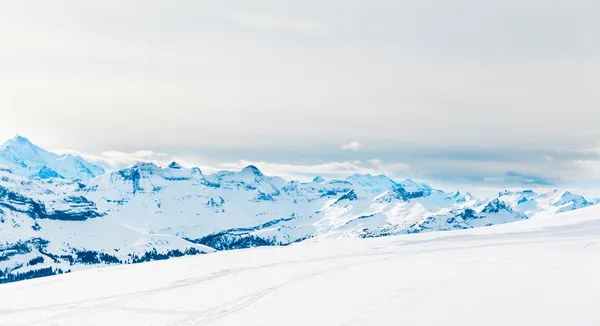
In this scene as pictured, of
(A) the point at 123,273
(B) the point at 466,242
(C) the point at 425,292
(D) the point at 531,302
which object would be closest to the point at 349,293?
(C) the point at 425,292

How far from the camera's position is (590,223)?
196 ft

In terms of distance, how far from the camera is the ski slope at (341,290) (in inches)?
984

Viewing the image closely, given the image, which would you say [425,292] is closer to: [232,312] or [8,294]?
[232,312]

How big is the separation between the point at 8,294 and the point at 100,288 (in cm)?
621

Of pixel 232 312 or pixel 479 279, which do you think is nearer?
pixel 232 312

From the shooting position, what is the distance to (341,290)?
31.2m

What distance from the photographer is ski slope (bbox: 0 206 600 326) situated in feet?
82.0

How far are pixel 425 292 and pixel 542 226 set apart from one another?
38.9 meters

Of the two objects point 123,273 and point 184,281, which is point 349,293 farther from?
point 123,273

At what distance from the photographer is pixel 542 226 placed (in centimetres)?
6166

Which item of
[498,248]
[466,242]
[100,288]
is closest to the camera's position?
[100,288]

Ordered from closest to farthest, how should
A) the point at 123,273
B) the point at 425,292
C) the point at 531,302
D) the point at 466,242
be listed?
the point at 531,302 → the point at 425,292 → the point at 123,273 → the point at 466,242

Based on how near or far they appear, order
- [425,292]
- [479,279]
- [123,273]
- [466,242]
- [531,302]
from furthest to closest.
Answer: [466,242] → [123,273] → [479,279] → [425,292] → [531,302]

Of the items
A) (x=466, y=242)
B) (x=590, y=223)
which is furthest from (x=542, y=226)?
(x=466, y=242)
